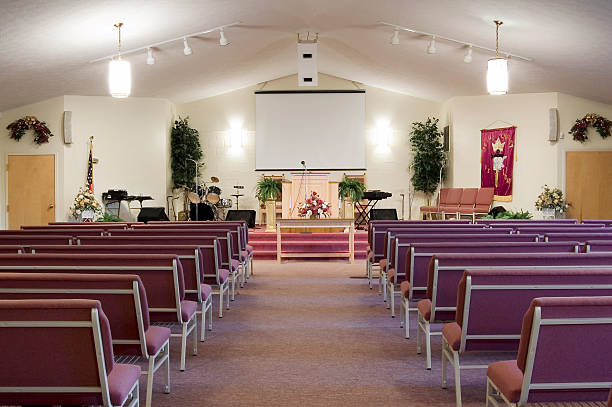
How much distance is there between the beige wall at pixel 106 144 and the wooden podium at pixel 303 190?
3066mm

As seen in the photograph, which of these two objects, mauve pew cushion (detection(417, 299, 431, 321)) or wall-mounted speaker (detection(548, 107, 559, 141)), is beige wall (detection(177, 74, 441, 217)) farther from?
mauve pew cushion (detection(417, 299, 431, 321))

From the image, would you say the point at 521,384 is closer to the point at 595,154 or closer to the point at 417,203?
the point at 595,154

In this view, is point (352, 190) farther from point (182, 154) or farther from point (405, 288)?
point (405, 288)

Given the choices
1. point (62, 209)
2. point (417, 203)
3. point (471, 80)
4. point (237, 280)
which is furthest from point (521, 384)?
point (417, 203)

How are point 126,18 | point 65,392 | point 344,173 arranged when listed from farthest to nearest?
1. point 344,173
2. point 126,18
3. point 65,392

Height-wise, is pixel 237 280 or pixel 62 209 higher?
pixel 62 209

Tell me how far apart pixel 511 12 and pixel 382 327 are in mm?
4894

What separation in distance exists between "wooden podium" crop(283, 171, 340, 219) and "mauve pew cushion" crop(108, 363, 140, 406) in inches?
360

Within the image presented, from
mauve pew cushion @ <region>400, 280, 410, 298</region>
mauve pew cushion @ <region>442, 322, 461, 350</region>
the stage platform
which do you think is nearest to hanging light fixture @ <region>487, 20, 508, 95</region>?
the stage platform

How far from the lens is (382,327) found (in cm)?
482

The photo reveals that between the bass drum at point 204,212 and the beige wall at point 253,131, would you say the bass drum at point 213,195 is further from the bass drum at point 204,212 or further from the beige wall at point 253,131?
the beige wall at point 253,131

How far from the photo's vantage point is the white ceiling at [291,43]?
7.27m

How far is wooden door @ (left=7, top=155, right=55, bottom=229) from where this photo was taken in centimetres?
1189

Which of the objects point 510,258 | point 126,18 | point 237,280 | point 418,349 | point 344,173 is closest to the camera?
point 510,258
